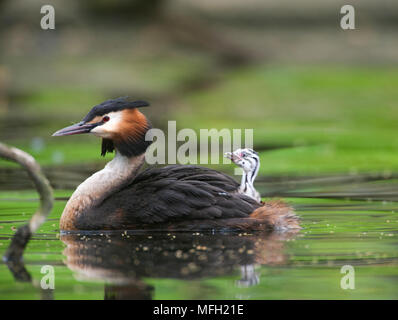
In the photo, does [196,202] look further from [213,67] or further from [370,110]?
[213,67]

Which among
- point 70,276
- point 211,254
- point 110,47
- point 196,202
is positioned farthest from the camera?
point 110,47

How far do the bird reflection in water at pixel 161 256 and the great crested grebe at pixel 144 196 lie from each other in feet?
0.44

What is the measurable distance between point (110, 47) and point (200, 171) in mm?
17249

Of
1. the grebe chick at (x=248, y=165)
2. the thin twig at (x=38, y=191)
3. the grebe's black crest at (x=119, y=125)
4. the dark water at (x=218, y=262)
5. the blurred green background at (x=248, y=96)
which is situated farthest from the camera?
the grebe chick at (x=248, y=165)

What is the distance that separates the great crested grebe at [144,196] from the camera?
9.26m

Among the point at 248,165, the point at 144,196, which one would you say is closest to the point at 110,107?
the point at 144,196

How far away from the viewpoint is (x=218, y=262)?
7988 mm

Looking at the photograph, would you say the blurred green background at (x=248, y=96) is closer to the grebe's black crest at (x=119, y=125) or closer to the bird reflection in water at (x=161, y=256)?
the bird reflection in water at (x=161, y=256)

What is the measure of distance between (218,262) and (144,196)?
161 cm

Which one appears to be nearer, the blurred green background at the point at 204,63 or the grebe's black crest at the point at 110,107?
the grebe's black crest at the point at 110,107

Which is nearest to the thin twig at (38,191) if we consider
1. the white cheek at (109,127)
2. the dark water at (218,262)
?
the dark water at (218,262)

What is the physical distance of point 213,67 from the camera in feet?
87.5

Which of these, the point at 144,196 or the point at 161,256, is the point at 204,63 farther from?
the point at 161,256

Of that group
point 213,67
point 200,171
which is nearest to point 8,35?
point 213,67
